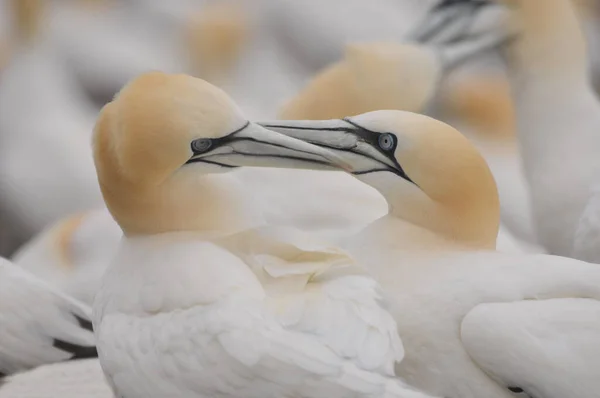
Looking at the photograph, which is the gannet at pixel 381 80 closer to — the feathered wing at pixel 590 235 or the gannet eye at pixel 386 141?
the feathered wing at pixel 590 235

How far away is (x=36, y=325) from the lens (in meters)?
1.73

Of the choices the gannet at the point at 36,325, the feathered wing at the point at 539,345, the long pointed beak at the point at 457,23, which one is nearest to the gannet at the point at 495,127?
the long pointed beak at the point at 457,23

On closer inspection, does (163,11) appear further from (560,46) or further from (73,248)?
(560,46)

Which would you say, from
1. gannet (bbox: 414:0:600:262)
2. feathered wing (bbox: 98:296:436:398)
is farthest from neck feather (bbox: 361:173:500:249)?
gannet (bbox: 414:0:600:262)

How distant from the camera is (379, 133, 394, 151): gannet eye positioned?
1.31m

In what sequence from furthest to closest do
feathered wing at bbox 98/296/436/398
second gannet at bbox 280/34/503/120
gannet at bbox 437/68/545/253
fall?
gannet at bbox 437/68/545/253
second gannet at bbox 280/34/503/120
feathered wing at bbox 98/296/436/398

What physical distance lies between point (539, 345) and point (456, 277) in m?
0.13

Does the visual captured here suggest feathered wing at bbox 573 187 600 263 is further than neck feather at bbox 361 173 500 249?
Yes

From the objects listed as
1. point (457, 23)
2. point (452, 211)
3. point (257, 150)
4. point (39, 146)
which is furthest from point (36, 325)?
point (39, 146)

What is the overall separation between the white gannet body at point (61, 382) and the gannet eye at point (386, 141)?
0.62 meters

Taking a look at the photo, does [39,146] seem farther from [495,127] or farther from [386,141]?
[386,141]

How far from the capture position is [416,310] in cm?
123

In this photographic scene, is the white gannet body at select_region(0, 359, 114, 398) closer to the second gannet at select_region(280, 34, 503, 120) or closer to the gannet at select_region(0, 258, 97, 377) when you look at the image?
the gannet at select_region(0, 258, 97, 377)

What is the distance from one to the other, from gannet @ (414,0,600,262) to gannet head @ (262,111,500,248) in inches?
28.2
